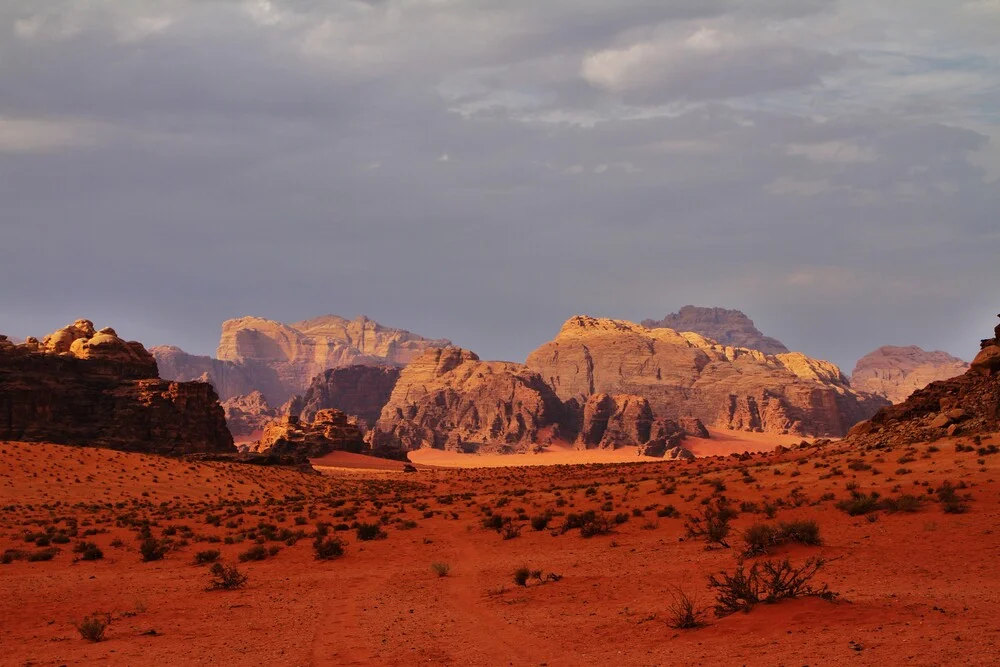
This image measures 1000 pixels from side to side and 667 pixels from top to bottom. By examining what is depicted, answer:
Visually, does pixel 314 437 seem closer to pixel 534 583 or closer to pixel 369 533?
pixel 369 533

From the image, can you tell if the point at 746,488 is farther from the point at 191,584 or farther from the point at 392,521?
the point at 191,584

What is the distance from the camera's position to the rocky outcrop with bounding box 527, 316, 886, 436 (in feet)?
505

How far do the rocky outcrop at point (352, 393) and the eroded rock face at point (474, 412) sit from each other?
11.3m

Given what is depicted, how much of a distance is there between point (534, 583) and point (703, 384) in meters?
155

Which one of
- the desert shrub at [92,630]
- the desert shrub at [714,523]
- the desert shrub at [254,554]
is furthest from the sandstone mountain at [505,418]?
the desert shrub at [92,630]

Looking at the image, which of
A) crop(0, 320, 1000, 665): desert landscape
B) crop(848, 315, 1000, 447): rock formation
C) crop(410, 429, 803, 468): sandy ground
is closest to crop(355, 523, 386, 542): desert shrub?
crop(0, 320, 1000, 665): desert landscape

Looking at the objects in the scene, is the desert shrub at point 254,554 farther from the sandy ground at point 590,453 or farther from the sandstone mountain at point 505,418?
the sandstone mountain at point 505,418

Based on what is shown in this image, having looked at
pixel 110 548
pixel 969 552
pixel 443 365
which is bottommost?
pixel 110 548

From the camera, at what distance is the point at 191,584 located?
23.8 m

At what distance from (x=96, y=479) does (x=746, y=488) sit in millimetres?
38806

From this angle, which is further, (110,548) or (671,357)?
(671,357)

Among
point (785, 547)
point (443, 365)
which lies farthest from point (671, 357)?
point (785, 547)

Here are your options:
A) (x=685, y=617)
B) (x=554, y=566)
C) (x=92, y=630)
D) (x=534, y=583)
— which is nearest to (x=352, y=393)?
(x=554, y=566)

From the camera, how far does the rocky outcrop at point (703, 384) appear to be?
15400 centimetres
